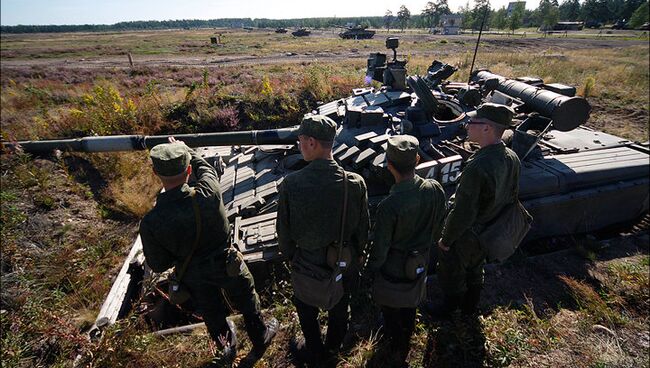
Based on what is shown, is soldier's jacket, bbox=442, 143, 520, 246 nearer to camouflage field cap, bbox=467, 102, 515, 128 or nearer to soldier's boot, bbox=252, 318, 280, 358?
camouflage field cap, bbox=467, 102, 515, 128

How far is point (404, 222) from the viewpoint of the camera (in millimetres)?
3135

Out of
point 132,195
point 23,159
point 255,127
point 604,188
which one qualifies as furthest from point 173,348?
point 255,127

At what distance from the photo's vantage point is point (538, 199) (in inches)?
222

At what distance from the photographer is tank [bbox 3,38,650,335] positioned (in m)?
5.34

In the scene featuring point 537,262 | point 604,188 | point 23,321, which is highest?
point 604,188

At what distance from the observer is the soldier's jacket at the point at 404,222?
121 inches

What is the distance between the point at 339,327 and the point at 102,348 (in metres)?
2.66

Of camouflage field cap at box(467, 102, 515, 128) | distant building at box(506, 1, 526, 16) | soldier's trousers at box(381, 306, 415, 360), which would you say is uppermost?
distant building at box(506, 1, 526, 16)

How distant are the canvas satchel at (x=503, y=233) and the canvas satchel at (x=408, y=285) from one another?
2.79ft

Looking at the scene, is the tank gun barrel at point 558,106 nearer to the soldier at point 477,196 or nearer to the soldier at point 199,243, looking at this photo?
the soldier at point 477,196

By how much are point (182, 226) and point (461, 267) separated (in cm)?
319

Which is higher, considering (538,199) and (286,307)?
(538,199)

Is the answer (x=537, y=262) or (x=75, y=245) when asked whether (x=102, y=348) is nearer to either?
(x=75, y=245)

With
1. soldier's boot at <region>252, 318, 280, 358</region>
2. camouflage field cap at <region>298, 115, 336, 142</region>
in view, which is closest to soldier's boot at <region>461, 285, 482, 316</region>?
soldier's boot at <region>252, 318, 280, 358</region>
